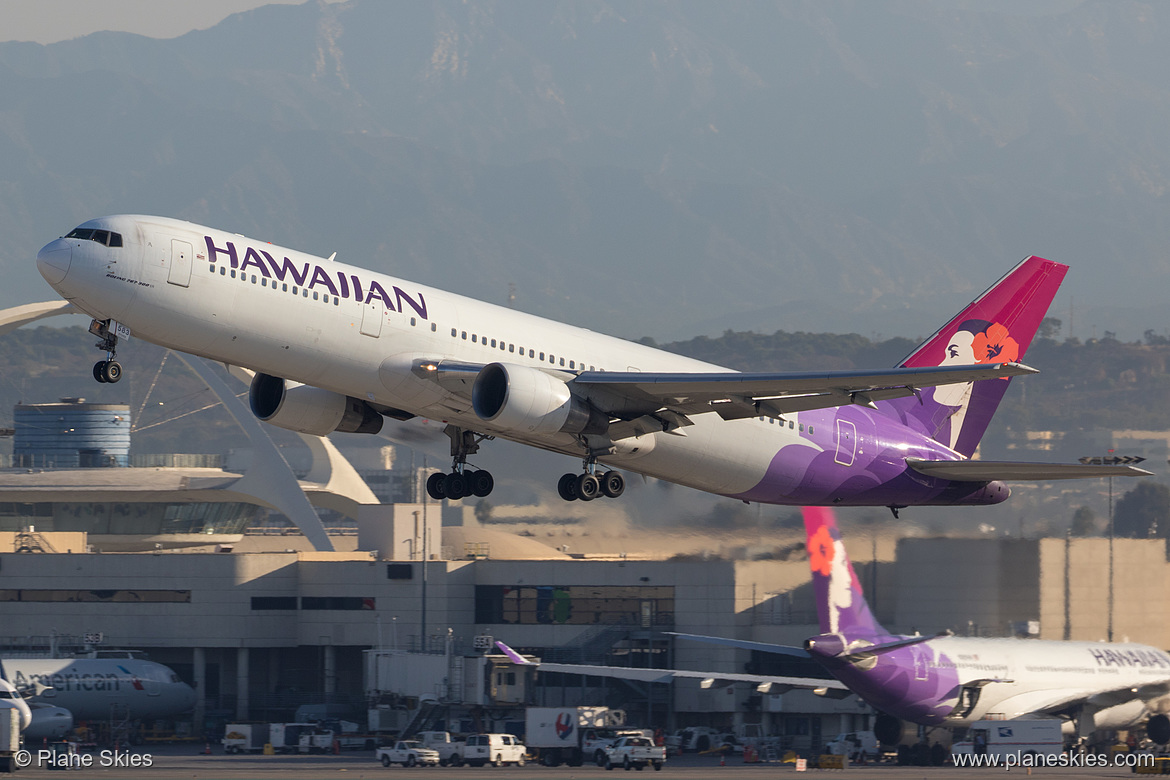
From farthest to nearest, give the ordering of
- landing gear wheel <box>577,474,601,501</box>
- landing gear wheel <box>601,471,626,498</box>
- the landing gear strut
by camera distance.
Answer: the landing gear strut, landing gear wheel <box>601,471,626,498</box>, landing gear wheel <box>577,474,601,501</box>

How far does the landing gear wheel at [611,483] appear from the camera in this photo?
3572cm

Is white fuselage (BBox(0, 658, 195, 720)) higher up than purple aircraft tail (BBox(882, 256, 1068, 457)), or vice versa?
purple aircraft tail (BBox(882, 256, 1068, 457))

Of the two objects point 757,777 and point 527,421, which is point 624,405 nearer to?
point 527,421

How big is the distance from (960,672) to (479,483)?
23438mm

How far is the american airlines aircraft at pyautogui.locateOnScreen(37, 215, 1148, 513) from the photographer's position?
30984 millimetres

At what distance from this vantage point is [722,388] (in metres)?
33.4

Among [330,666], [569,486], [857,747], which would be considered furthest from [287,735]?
[569,486]

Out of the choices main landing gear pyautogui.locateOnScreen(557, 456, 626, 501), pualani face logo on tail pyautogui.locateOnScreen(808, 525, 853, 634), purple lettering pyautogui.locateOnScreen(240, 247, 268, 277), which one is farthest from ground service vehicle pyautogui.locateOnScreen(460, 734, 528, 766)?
purple lettering pyautogui.locateOnScreen(240, 247, 268, 277)

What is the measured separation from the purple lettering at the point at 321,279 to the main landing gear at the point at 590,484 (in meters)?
7.13

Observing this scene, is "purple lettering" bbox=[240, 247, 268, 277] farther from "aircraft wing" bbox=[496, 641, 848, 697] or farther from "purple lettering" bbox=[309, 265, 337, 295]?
"aircraft wing" bbox=[496, 641, 848, 697]

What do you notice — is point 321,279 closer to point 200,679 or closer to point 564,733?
point 564,733

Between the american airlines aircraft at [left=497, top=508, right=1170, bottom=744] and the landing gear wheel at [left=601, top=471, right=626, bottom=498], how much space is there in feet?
64.9

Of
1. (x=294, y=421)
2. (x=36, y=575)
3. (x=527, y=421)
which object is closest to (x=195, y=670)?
(x=36, y=575)

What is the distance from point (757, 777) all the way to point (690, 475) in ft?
56.9
